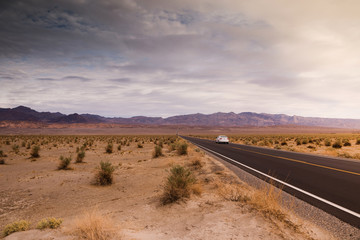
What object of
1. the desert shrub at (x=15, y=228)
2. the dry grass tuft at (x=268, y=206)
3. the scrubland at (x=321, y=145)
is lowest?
the scrubland at (x=321, y=145)

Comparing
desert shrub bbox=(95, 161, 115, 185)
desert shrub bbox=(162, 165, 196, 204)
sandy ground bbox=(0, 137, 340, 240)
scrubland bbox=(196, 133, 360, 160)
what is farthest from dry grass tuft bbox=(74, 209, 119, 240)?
scrubland bbox=(196, 133, 360, 160)

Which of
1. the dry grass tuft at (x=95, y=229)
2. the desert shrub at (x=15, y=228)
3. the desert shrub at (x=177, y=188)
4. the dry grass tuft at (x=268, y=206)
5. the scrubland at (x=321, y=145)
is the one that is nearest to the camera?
the dry grass tuft at (x=95, y=229)

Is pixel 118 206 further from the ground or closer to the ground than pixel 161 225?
closer to the ground

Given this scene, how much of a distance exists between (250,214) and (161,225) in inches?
75.5

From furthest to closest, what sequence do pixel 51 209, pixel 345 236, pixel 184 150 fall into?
pixel 184 150 < pixel 51 209 < pixel 345 236

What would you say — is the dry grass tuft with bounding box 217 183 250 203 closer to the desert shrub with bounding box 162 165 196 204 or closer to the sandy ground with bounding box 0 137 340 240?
the sandy ground with bounding box 0 137 340 240

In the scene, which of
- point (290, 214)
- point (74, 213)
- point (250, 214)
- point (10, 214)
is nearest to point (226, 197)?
point (250, 214)

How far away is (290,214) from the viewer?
434 cm

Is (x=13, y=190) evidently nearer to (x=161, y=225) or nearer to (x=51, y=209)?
(x=51, y=209)

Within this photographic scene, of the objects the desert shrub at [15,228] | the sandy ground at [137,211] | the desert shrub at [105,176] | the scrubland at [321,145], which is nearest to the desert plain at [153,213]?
the sandy ground at [137,211]

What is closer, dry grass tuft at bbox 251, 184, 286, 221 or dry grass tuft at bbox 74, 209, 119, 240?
dry grass tuft at bbox 74, 209, 119, 240

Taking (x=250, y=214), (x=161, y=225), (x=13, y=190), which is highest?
(x=250, y=214)

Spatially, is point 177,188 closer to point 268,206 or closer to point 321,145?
point 268,206

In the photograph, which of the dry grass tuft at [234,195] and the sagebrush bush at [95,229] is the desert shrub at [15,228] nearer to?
the sagebrush bush at [95,229]
